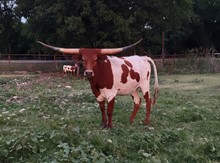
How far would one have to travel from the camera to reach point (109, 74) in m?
8.93

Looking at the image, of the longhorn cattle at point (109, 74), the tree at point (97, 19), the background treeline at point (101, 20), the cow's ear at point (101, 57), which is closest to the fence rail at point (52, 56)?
the background treeline at point (101, 20)

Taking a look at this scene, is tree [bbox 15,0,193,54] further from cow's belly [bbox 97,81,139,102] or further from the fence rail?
cow's belly [bbox 97,81,139,102]

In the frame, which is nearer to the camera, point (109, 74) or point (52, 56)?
point (109, 74)

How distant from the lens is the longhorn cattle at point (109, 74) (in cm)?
854

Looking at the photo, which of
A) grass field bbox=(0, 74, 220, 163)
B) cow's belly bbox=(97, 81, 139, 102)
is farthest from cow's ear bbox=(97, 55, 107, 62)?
grass field bbox=(0, 74, 220, 163)

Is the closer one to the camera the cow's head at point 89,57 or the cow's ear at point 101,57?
the cow's head at point 89,57

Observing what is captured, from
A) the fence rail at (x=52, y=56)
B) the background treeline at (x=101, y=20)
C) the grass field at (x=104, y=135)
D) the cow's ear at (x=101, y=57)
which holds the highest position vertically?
the background treeline at (x=101, y=20)

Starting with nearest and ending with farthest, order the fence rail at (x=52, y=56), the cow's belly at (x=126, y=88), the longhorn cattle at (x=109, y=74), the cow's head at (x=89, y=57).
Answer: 1. the cow's head at (x=89, y=57)
2. the longhorn cattle at (x=109, y=74)
3. the cow's belly at (x=126, y=88)
4. the fence rail at (x=52, y=56)

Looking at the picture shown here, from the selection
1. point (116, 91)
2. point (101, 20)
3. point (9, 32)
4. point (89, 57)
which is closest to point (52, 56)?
point (101, 20)

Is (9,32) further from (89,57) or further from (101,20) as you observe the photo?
(89,57)

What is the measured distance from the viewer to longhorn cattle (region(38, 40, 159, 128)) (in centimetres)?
854

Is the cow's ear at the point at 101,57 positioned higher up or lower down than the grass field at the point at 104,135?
higher up

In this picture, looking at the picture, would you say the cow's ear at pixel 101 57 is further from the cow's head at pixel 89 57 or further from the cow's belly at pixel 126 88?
the cow's belly at pixel 126 88

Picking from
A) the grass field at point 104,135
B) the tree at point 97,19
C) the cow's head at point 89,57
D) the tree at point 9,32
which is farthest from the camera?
the tree at point 9,32
